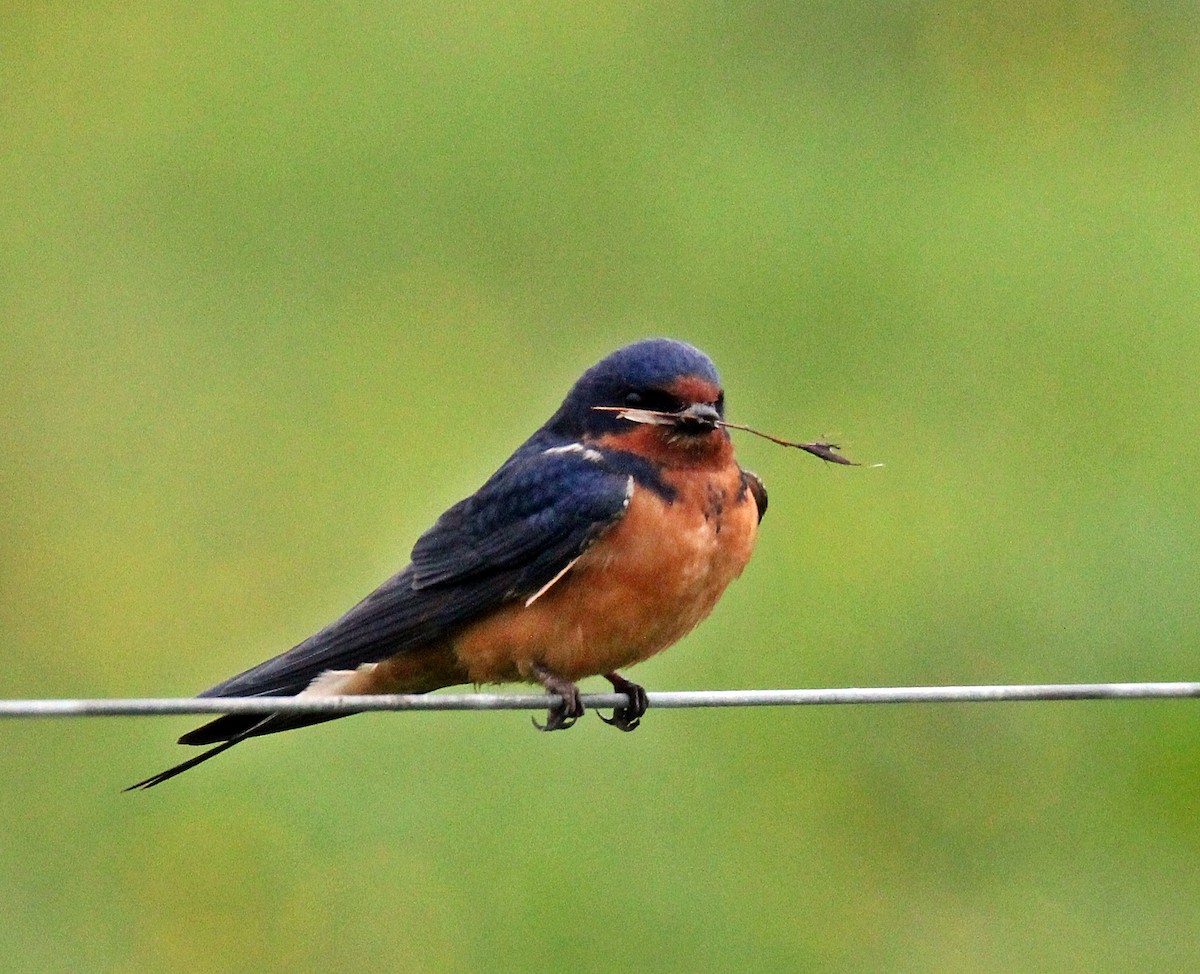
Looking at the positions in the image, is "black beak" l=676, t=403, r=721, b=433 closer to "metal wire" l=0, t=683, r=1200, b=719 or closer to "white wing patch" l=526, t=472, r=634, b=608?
"white wing patch" l=526, t=472, r=634, b=608

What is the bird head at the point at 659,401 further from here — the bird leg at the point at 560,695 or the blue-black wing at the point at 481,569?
the bird leg at the point at 560,695

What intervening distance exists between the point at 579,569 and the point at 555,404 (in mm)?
2889

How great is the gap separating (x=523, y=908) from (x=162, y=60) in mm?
4695

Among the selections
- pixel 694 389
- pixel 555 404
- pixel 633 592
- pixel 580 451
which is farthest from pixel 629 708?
pixel 555 404

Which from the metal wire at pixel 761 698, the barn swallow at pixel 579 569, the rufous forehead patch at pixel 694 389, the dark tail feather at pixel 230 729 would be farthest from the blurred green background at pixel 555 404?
the metal wire at pixel 761 698

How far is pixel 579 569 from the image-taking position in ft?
11.4

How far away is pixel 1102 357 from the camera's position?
24.0 feet

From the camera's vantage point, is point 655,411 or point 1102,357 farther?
point 1102,357

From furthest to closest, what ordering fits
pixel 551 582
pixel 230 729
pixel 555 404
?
pixel 555 404
pixel 551 582
pixel 230 729

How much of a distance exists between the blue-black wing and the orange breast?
0.04m

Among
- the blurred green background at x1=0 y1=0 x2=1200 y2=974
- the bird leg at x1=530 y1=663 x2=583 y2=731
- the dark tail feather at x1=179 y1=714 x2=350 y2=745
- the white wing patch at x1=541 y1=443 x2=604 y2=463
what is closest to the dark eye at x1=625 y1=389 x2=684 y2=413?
the white wing patch at x1=541 y1=443 x2=604 y2=463

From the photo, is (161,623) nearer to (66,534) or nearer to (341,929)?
(66,534)

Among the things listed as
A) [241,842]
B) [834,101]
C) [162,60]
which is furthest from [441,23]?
[241,842]

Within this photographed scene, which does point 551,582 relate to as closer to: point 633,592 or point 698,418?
point 633,592
